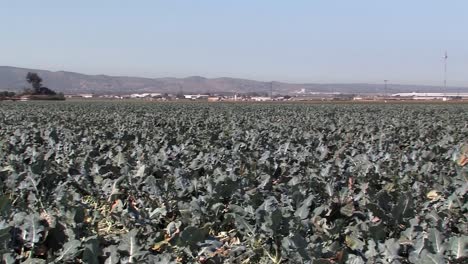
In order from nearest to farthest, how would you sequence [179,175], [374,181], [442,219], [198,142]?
[442,219] → [179,175] → [374,181] → [198,142]

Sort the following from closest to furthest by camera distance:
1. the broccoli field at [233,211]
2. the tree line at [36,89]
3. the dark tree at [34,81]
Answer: the broccoli field at [233,211]
the tree line at [36,89]
the dark tree at [34,81]

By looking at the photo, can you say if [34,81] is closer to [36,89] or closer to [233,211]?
[36,89]

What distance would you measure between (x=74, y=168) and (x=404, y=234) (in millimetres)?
4126

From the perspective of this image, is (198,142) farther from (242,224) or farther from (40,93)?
(40,93)

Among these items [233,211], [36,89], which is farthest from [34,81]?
[233,211]

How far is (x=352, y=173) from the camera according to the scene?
6.41m

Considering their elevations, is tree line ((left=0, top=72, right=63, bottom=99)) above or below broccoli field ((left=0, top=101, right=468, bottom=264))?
above

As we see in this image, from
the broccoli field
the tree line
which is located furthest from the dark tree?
the broccoli field

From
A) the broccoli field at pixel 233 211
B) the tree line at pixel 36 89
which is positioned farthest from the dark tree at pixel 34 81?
the broccoli field at pixel 233 211

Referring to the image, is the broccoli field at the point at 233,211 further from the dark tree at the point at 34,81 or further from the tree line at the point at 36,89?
the dark tree at the point at 34,81

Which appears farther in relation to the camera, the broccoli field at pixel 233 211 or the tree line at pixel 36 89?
the tree line at pixel 36 89

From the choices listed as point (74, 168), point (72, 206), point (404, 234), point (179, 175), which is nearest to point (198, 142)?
point (74, 168)

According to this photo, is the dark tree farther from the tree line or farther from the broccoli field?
the broccoli field

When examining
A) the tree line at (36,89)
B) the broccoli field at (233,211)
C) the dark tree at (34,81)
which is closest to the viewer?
the broccoli field at (233,211)
